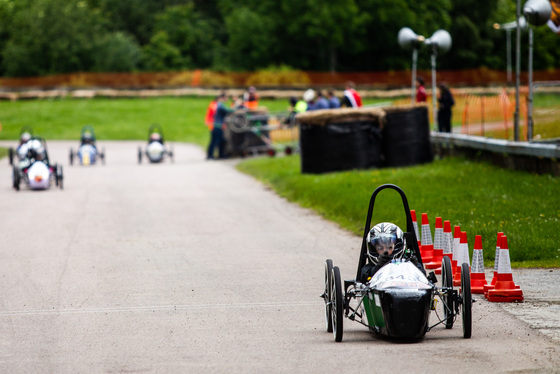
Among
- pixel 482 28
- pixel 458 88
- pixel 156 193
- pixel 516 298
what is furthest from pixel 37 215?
pixel 482 28

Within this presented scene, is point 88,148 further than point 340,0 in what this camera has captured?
No

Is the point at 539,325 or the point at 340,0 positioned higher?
the point at 340,0

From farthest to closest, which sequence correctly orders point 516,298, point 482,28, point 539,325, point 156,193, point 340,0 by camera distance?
point 482,28 → point 340,0 → point 156,193 → point 516,298 → point 539,325


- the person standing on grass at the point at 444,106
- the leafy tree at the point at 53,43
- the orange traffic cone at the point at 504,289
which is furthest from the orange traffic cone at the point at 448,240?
the leafy tree at the point at 53,43

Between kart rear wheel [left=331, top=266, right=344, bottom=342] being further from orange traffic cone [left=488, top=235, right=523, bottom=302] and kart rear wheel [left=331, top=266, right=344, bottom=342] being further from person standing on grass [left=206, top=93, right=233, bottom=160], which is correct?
person standing on grass [left=206, top=93, right=233, bottom=160]

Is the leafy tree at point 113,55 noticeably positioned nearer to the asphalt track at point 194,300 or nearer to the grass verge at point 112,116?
the grass verge at point 112,116

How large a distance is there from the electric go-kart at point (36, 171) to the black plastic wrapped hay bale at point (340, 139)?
6.01 metres

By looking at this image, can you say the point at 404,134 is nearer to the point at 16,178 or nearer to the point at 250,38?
the point at 16,178

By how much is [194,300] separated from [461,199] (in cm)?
711

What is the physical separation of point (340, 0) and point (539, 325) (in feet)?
216

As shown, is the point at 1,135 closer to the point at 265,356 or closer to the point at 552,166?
the point at 552,166

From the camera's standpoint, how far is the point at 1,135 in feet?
176

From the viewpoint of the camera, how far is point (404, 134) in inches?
874

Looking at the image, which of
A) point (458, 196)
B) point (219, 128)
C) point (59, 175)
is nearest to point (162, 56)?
point (219, 128)
